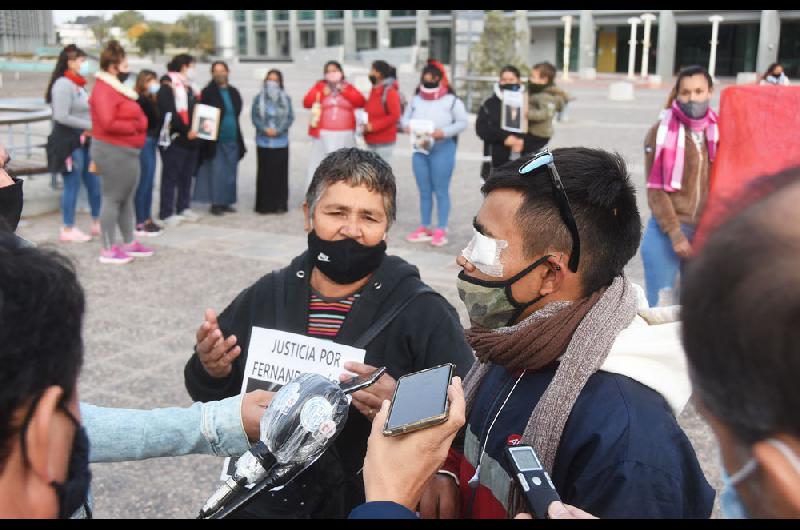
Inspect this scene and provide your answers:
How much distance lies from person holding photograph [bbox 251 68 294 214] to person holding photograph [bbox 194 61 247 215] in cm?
29

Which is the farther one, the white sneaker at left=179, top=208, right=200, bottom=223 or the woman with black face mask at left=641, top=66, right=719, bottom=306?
the white sneaker at left=179, top=208, right=200, bottom=223

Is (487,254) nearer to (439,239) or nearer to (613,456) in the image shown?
(613,456)

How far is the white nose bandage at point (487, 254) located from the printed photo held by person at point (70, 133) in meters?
7.23

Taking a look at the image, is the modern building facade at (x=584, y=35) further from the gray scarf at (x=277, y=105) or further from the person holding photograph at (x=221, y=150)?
the person holding photograph at (x=221, y=150)

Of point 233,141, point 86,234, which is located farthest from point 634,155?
point 86,234

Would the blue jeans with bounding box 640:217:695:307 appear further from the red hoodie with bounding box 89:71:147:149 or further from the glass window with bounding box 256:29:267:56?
the glass window with bounding box 256:29:267:56

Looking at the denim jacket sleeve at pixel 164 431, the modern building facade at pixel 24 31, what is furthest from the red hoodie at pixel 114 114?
the modern building facade at pixel 24 31

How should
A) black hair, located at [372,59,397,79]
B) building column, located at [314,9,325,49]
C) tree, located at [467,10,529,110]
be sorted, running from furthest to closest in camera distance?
building column, located at [314,9,325,49], tree, located at [467,10,529,110], black hair, located at [372,59,397,79]

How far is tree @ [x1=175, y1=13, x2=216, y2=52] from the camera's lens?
5662 cm

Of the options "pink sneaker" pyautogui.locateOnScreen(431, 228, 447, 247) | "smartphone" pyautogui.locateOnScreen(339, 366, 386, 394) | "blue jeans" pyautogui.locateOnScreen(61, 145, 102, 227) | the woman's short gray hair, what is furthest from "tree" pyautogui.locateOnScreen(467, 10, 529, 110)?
"smartphone" pyautogui.locateOnScreen(339, 366, 386, 394)

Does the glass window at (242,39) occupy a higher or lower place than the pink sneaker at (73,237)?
higher

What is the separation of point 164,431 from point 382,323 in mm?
812

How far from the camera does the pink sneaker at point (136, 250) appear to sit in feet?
26.8

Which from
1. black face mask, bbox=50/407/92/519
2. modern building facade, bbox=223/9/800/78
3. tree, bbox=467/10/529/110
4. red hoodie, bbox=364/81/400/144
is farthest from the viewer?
modern building facade, bbox=223/9/800/78
